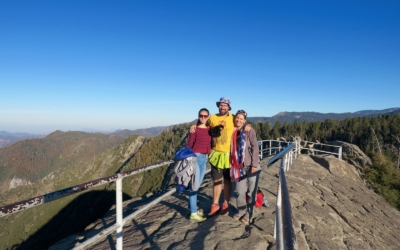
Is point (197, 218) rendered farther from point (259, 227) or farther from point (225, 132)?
point (225, 132)

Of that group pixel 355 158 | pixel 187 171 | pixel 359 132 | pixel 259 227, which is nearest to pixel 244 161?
pixel 187 171

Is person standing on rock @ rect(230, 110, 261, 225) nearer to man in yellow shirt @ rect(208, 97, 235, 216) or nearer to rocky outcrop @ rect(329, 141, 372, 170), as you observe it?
man in yellow shirt @ rect(208, 97, 235, 216)

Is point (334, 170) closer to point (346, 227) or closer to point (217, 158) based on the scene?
point (346, 227)

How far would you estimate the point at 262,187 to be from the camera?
7105mm

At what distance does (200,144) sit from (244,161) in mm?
791

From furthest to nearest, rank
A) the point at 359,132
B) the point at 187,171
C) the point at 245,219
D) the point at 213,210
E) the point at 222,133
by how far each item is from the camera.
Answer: the point at 359,132
the point at 213,210
the point at 245,219
the point at 222,133
the point at 187,171

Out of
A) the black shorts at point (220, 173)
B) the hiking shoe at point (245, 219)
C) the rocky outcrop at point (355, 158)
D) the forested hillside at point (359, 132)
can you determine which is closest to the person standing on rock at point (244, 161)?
the hiking shoe at point (245, 219)

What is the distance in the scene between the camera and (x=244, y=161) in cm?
428

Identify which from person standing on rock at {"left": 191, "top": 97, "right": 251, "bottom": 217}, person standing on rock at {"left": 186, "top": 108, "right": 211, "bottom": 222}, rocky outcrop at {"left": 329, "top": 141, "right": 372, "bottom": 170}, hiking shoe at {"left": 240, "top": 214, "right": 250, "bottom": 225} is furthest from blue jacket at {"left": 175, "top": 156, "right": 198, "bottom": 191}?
rocky outcrop at {"left": 329, "top": 141, "right": 372, "bottom": 170}

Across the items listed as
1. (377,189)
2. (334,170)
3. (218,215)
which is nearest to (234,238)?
(218,215)

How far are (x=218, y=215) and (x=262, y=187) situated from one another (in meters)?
2.79

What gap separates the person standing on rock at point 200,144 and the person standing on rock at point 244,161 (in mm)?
441

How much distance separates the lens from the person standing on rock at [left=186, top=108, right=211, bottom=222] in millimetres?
4285

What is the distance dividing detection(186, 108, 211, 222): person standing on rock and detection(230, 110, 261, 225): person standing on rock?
441 mm
